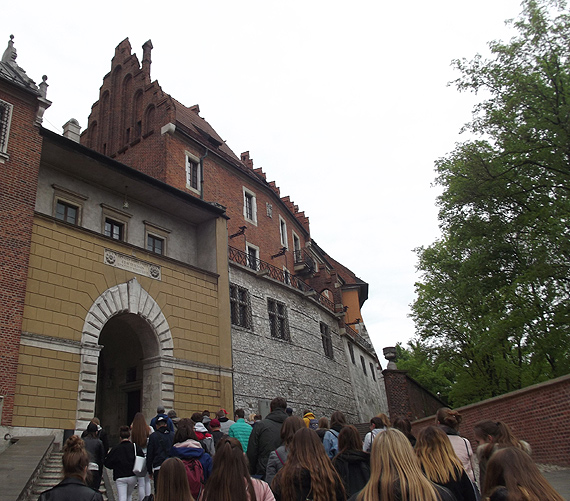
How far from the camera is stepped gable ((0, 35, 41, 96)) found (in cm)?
1448

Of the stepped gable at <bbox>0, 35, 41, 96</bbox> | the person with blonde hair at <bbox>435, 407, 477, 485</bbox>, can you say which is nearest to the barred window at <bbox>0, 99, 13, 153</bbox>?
the stepped gable at <bbox>0, 35, 41, 96</bbox>

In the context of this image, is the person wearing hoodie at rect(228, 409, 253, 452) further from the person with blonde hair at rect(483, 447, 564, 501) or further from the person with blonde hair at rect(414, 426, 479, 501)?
the person with blonde hair at rect(483, 447, 564, 501)

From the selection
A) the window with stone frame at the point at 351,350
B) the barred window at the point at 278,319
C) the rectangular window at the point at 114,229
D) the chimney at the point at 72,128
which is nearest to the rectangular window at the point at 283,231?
the barred window at the point at 278,319

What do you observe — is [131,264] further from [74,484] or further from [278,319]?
[74,484]

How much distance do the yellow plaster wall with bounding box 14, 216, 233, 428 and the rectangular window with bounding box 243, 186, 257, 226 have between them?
345 inches

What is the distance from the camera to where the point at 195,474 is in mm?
4992

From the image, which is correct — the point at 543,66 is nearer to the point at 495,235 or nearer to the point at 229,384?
the point at 495,235

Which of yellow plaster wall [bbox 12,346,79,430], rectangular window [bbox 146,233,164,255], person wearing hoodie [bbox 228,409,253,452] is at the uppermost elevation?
rectangular window [bbox 146,233,164,255]

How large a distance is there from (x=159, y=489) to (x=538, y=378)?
28.6 m

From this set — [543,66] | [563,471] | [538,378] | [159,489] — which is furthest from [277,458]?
[538,378]

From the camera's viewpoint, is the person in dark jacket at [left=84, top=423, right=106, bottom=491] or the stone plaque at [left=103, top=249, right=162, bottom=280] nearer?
the person in dark jacket at [left=84, top=423, right=106, bottom=491]

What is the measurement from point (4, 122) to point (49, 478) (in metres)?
9.60

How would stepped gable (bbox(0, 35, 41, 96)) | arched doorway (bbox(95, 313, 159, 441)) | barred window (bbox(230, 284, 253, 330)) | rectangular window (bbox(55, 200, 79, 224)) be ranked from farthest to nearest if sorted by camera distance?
1. barred window (bbox(230, 284, 253, 330))
2. arched doorway (bbox(95, 313, 159, 441))
3. rectangular window (bbox(55, 200, 79, 224))
4. stepped gable (bbox(0, 35, 41, 96))

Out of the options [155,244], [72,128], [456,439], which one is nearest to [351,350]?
[155,244]
